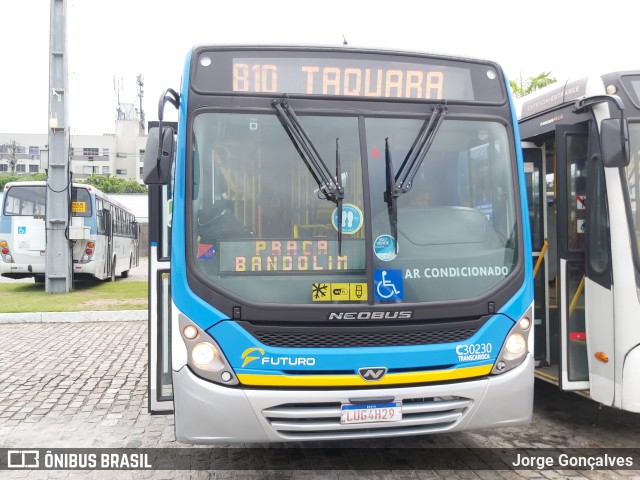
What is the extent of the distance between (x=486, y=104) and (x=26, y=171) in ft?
284

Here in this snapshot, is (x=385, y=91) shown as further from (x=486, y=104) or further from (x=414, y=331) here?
(x=414, y=331)

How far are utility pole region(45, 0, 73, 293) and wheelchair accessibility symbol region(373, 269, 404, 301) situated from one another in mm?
13443

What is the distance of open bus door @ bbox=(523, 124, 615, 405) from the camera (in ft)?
16.0

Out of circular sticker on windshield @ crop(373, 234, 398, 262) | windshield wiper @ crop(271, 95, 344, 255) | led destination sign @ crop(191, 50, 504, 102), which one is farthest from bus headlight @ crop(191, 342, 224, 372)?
led destination sign @ crop(191, 50, 504, 102)

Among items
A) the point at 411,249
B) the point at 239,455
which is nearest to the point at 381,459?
the point at 239,455

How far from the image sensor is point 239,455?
4.84m

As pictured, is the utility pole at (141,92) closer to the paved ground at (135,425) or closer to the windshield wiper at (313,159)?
the paved ground at (135,425)

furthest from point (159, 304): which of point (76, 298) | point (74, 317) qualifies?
point (76, 298)

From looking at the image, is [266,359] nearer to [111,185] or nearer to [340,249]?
[340,249]

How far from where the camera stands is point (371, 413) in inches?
153

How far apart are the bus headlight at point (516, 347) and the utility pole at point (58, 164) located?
45.3ft

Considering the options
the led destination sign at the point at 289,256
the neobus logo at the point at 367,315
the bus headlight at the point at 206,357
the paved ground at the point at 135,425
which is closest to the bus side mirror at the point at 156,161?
the led destination sign at the point at 289,256

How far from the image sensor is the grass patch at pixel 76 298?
13.0 m

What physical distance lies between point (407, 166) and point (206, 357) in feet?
5.94
